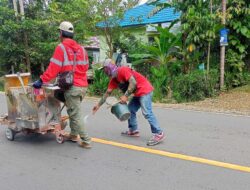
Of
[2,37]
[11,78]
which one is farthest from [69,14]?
[11,78]

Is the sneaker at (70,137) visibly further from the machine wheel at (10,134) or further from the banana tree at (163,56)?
the banana tree at (163,56)

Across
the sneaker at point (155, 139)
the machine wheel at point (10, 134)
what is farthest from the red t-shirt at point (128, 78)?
the machine wheel at point (10, 134)

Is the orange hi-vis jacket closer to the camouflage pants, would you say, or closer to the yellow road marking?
the camouflage pants

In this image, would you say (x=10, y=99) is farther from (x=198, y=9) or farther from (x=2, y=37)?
(x=2, y=37)

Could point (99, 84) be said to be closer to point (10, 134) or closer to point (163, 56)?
point (163, 56)

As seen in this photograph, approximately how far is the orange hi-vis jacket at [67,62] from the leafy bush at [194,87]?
570 centimetres

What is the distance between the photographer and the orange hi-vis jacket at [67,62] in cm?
568

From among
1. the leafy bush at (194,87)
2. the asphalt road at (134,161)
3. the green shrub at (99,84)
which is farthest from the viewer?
the green shrub at (99,84)

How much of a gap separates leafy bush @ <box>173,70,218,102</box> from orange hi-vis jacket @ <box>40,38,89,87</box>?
224 inches

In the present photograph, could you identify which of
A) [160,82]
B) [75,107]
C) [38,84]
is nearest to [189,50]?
[160,82]

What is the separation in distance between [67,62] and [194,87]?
622 centimetres

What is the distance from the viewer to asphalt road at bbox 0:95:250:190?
4.57m

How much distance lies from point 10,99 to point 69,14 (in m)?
10.5

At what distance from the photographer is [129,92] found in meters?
6.02
